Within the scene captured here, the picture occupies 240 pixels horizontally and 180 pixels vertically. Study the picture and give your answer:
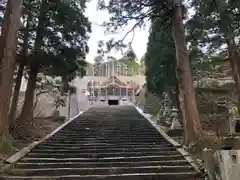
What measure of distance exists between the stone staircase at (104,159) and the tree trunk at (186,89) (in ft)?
2.40

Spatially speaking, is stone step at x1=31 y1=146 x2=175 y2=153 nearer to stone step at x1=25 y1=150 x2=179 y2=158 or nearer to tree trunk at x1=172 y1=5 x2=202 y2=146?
stone step at x1=25 y1=150 x2=179 y2=158

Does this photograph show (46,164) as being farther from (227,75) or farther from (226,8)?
(227,75)

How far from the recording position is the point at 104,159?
839cm

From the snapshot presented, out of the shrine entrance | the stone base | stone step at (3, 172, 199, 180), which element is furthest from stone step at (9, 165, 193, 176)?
the shrine entrance

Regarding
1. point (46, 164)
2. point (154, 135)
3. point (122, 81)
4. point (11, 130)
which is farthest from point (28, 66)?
point (122, 81)

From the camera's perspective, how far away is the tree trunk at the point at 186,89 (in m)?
9.89

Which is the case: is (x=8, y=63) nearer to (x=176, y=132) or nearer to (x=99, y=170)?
(x=99, y=170)

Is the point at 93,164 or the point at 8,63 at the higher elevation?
the point at 8,63

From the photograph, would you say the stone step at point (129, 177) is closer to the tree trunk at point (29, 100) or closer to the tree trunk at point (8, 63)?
the tree trunk at point (8, 63)

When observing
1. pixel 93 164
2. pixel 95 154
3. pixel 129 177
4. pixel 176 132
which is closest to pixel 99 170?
pixel 93 164

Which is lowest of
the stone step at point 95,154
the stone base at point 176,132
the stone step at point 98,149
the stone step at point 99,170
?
the stone step at point 99,170

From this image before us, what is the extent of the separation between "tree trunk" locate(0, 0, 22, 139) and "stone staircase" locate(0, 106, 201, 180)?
3.81 ft

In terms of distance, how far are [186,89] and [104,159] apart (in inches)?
142

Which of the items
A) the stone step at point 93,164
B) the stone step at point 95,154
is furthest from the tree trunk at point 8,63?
the stone step at point 93,164
